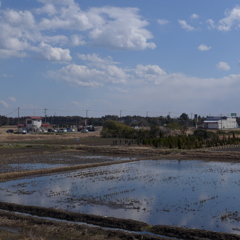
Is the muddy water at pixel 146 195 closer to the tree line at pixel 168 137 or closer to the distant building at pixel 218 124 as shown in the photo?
the tree line at pixel 168 137

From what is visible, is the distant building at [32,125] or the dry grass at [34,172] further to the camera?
the distant building at [32,125]

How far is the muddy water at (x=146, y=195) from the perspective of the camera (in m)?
9.85

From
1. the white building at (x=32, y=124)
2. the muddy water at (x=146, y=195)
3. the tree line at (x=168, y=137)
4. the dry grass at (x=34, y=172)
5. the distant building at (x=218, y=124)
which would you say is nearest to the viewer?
the muddy water at (x=146, y=195)

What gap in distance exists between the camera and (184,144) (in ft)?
119

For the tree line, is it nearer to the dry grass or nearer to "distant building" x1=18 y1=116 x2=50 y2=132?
the dry grass

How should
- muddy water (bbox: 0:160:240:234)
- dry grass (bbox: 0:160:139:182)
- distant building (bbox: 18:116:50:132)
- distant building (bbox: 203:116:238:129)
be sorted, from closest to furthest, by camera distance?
muddy water (bbox: 0:160:240:234) → dry grass (bbox: 0:160:139:182) → distant building (bbox: 18:116:50:132) → distant building (bbox: 203:116:238:129)

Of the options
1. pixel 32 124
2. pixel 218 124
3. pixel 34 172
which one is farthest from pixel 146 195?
pixel 218 124

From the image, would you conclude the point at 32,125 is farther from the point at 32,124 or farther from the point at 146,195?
the point at 146,195

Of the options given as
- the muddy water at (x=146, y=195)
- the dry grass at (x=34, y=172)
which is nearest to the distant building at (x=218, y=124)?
the dry grass at (x=34, y=172)

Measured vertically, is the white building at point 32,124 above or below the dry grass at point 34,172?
above

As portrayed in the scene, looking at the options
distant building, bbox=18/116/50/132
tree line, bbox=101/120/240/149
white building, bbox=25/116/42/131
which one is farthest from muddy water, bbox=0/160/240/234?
white building, bbox=25/116/42/131

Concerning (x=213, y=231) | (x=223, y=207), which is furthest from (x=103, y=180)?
(x=213, y=231)

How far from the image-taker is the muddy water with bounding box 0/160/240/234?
388 inches

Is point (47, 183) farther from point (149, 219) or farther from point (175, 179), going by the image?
point (149, 219)
